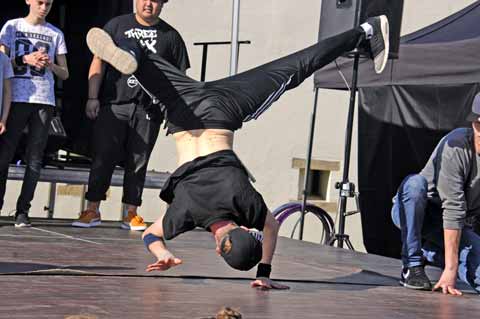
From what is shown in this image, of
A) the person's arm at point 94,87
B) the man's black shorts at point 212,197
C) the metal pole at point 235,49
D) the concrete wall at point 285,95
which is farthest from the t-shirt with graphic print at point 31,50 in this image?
the concrete wall at point 285,95

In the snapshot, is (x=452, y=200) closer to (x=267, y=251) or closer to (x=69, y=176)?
(x=267, y=251)

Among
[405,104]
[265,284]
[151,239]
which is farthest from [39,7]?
[405,104]

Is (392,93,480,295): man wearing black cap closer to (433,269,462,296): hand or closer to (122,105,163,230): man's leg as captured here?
(433,269,462,296): hand

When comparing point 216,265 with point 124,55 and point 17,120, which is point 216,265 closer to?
point 124,55

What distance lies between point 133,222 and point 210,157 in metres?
2.93

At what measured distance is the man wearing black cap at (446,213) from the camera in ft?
16.0

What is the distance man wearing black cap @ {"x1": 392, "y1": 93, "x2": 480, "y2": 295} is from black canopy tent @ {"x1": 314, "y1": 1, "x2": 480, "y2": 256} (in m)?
2.78

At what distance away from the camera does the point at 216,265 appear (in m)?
5.41

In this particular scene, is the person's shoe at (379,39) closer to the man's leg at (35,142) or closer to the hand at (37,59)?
the hand at (37,59)

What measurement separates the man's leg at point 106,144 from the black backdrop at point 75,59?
2715 mm

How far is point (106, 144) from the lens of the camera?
7.15m

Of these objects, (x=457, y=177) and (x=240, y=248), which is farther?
(x=457, y=177)

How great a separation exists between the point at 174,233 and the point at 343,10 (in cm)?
352

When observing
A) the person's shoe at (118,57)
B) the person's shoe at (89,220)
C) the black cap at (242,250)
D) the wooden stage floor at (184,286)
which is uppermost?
the person's shoe at (118,57)
